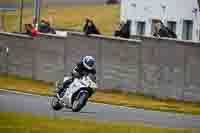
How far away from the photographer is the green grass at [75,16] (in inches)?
2288

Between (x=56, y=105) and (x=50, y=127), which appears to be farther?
(x=56, y=105)

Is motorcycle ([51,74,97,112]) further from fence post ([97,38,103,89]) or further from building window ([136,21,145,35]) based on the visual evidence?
building window ([136,21,145,35])

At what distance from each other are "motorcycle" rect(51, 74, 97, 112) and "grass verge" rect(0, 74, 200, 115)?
337 centimetres

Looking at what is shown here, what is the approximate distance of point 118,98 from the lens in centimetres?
2989

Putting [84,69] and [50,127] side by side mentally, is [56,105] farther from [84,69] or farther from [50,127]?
[50,127]

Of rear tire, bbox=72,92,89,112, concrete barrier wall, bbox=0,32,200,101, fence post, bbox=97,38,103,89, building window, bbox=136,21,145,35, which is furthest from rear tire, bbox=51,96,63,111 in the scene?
building window, bbox=136,21,145,35

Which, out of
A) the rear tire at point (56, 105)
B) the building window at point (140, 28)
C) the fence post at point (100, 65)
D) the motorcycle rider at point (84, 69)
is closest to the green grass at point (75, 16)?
the building window at point (140, 28)

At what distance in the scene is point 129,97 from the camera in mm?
30422

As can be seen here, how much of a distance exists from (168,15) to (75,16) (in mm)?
17482

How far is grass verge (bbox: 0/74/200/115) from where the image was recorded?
88.1 feet

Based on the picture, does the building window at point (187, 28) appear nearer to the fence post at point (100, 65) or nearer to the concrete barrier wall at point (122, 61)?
the concrete barrier wall at point (122, 61)

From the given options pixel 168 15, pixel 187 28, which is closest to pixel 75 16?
pixel 168 15

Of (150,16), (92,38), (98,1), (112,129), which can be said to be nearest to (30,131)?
(112,129)

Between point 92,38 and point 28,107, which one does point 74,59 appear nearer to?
point 92,38
